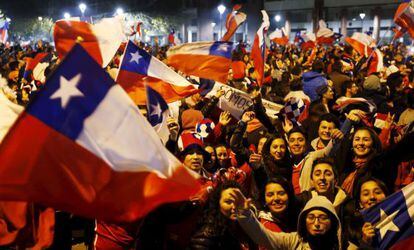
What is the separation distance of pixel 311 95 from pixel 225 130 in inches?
85.3

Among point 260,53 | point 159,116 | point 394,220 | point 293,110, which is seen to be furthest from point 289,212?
point 260,53

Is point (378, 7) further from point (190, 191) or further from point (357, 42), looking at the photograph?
point (190, 191)

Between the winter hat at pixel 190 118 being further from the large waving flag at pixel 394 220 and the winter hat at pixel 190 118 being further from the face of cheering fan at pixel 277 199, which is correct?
the large waving flag at pixel 394 220

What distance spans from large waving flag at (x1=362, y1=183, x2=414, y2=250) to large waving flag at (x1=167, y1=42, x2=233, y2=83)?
3.63 meters

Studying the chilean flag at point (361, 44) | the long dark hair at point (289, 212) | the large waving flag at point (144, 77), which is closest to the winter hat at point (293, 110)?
the large waving flag at point (144, 77)

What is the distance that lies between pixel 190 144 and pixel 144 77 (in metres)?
1.31

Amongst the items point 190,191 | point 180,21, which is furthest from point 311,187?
point 180,21

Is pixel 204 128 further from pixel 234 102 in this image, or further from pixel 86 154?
pixel 86 154

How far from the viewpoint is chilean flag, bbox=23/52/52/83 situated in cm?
1024

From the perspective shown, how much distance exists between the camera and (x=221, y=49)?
292 inches

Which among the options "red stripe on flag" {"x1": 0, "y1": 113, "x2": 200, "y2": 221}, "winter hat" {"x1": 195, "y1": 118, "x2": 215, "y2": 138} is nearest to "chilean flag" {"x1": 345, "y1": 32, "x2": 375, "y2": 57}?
"winter hat" {"x1": 195, "y1": 118, "x2": 215, "y2": 138}

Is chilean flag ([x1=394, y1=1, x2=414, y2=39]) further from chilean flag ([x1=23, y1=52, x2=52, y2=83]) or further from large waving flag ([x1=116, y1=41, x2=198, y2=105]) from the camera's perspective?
chilean flag ([x1=23, y1=52, x2=52, y2=83])

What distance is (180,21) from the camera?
47844 millimetres

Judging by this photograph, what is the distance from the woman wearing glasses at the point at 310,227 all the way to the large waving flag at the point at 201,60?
3784 mm
